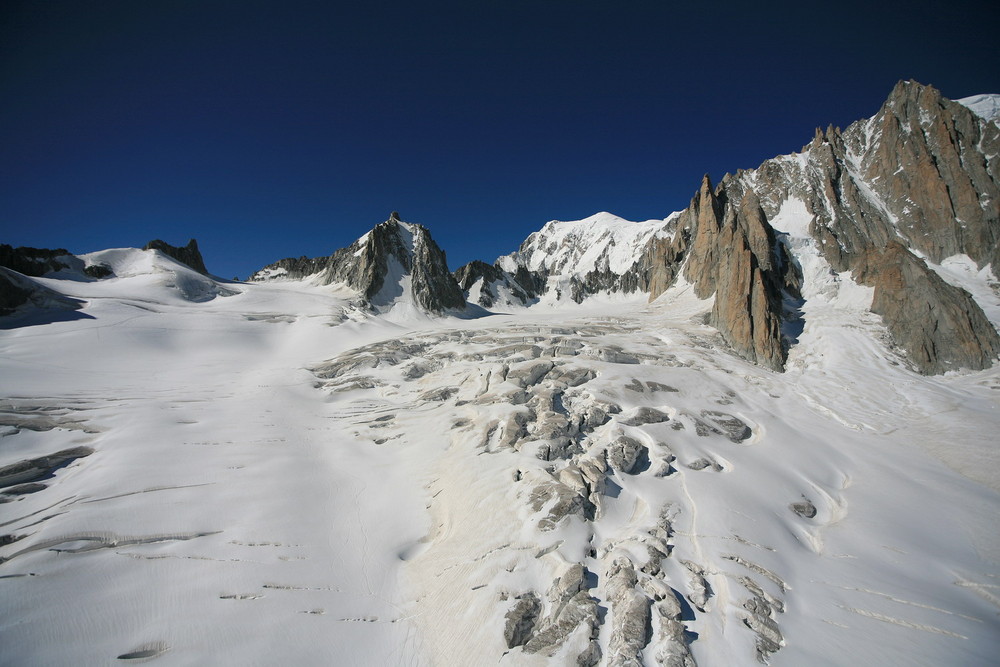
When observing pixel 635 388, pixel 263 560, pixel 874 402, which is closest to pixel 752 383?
pixel 874 402

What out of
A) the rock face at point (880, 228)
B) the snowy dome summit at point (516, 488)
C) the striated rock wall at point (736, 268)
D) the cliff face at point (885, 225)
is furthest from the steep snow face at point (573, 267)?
the snowy dome summit at point (516, 488)

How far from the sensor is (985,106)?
150 ft

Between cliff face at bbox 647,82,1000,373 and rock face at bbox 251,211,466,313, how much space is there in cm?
3861

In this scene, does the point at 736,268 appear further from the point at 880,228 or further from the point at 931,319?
the point at 880,228

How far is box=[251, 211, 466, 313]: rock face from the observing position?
53.9 meters

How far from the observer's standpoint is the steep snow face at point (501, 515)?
7.25 meters

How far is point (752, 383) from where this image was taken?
2150 centimetres

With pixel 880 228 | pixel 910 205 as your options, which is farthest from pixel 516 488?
pixel 910 205

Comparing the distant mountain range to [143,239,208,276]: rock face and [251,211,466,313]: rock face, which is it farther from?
[143,239,208,276]: rock face

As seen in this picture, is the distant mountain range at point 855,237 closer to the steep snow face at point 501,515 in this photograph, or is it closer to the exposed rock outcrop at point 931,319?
the exposed rock outcrop at point 931,319

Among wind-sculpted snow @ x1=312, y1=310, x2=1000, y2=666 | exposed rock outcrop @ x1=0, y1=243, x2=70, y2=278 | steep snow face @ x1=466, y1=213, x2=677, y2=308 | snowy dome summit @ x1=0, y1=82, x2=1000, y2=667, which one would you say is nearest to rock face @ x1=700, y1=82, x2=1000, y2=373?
snowy dome summit @ x1=0, y1=82, x2=1000, y2=667

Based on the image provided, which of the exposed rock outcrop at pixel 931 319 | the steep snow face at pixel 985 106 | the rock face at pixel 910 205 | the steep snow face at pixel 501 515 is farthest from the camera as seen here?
the steep snow face at pixel 985 106

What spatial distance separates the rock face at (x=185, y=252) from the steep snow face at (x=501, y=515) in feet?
161

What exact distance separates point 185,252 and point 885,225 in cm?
10666
